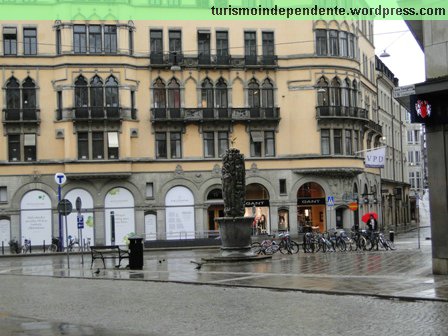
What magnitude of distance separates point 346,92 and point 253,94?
7689 mm

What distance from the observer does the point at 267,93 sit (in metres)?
60.0

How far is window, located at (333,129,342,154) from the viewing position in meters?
59.7

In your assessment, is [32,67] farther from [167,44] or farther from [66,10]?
[167,44]

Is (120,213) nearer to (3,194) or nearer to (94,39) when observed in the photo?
(3,194)

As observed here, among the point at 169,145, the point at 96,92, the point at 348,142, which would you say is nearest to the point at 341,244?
the point at 169,145

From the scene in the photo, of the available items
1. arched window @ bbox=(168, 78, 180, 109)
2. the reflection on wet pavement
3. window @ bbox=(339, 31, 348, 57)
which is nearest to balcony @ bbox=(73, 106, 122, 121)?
arched window @ bbox=(168, 78, 180, 109)

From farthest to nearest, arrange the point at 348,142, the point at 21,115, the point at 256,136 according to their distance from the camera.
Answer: the point at 348,142 < the point at 256,136 < the point at 21,115

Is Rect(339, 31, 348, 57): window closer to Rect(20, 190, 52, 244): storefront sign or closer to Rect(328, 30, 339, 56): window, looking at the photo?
Rect(328, 30, 339, 56): window

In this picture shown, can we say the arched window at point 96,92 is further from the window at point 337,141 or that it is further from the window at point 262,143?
the window at point 337,141

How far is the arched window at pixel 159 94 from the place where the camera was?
58312 mm

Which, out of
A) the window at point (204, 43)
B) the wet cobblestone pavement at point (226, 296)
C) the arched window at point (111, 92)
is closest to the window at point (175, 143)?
the arched window at point (111, 92)

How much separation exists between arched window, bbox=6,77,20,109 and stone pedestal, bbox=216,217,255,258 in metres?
32.1

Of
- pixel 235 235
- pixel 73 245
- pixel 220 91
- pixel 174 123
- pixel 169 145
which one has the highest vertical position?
pixel 220 91

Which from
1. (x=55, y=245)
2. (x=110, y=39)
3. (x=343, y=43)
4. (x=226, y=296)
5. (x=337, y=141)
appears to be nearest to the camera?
(x=226, y=296)
